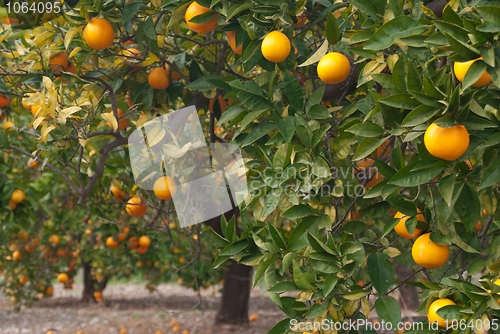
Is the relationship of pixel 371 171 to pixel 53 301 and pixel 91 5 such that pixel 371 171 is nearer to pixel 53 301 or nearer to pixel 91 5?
pixel 91 5

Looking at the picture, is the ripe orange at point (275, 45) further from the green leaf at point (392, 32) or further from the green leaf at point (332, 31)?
the green leaf at point (392, 32)

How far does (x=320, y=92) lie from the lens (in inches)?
50.4

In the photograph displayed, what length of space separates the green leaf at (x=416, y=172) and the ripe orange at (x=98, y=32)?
1206mm

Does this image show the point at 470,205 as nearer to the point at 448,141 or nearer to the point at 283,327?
the point at 448,141

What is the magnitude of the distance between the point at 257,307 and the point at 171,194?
563 centimetres

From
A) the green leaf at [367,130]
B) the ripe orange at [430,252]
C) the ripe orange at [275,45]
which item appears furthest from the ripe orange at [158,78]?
the ripe orange at [430,252]

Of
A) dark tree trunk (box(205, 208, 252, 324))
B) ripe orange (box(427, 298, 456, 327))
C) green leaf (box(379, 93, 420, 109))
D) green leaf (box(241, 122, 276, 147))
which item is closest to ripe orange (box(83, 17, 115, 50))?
green leaf (box(241, 122, 276, 147))

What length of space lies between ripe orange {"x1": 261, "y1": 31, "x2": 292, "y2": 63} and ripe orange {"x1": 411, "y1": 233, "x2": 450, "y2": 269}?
28.8 inches

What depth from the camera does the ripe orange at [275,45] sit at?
48.7 inches

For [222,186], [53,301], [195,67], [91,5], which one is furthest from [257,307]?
[91,5]

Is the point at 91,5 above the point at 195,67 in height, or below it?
above

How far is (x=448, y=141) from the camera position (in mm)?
823

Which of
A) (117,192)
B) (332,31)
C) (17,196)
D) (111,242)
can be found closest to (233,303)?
(111,242)

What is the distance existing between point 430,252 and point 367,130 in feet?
1.31
